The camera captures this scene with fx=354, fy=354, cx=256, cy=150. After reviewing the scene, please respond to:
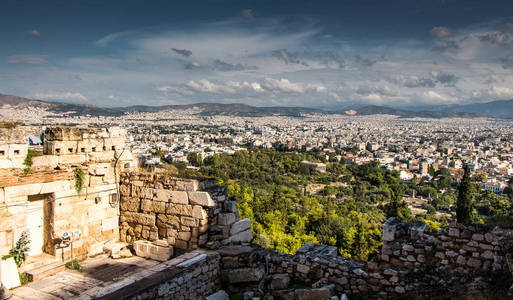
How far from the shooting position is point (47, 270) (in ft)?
15.9

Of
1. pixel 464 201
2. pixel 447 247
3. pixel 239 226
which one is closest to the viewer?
pixel 447 247

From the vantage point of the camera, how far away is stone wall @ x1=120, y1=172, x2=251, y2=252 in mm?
5379

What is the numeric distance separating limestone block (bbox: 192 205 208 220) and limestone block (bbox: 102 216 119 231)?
160cm

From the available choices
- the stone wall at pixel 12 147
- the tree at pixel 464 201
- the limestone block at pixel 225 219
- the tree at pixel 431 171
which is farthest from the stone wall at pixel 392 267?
the tree at pixel 431 171

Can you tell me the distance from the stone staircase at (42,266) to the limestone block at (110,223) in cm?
84

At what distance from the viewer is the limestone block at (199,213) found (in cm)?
532

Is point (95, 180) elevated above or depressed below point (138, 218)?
above

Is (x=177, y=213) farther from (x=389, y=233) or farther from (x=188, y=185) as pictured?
(x=389, y=233)

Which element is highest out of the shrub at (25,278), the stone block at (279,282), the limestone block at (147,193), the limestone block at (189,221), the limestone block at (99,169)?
the limestone block at (99,169)

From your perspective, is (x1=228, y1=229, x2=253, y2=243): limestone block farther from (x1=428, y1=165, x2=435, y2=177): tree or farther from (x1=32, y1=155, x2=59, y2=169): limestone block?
(x1=428, y1=165, x2=435, y2=177): tree

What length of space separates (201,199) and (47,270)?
7.47ft

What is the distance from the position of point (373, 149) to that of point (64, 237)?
4716 inches

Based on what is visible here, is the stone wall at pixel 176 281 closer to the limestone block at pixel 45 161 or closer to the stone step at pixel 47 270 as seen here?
the stone step at pixel 47 270

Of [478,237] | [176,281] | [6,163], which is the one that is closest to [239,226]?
[176,281]
